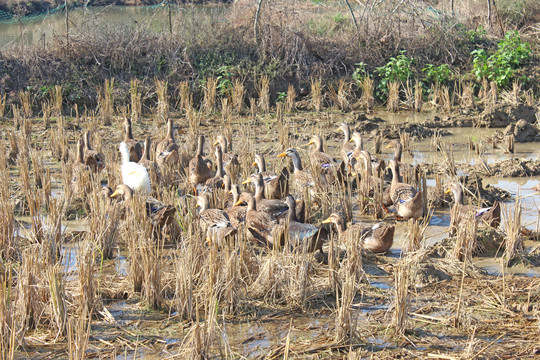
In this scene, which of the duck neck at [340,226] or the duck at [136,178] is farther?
the duck at [136,178]

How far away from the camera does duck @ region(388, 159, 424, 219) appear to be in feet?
28.2

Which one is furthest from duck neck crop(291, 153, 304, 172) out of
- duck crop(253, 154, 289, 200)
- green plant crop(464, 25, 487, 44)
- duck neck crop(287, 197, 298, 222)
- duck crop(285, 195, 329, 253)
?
green plant crop(464, 25, 487, 44)

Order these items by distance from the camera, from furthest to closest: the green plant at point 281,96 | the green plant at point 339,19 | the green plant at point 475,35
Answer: the green plant at point 339,19 < the green plant at point 475,35 < the green plant at point 281,96

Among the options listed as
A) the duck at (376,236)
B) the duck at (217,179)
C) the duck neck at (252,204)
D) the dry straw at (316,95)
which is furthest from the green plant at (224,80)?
the duck at (376,236)

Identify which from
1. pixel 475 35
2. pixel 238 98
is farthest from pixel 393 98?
pixel 475 35

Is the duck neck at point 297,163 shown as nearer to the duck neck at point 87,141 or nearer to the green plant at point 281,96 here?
the duck neck at point 87,141

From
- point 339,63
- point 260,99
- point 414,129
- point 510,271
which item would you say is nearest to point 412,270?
point 510,271

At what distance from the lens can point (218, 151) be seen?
394 inches

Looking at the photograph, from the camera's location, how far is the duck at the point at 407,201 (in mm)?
8586

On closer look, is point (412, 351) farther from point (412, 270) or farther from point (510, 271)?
point (510, 271)

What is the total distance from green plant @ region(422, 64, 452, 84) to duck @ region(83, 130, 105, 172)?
8.86 metres

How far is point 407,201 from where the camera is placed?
864cm

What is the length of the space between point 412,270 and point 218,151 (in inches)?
167

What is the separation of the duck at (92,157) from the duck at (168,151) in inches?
34.9
